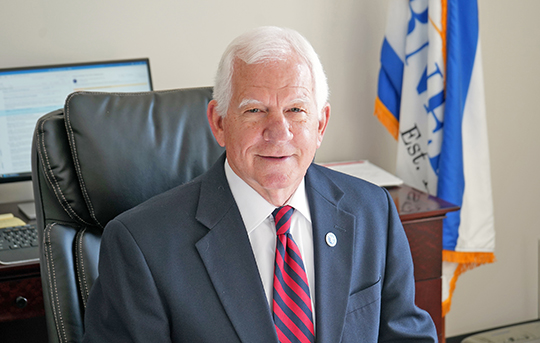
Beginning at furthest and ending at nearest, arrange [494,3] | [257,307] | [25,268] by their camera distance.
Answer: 1. [494,3]
2. [25,268]
3. [257,307]

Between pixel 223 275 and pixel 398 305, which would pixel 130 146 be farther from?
pixel 398 305

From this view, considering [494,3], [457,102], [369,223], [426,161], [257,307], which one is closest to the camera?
[257,307]

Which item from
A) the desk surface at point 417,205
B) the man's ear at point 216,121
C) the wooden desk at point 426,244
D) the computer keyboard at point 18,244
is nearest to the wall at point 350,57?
the computer keyboard at point 18,244

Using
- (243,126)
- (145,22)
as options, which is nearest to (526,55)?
(145,22)

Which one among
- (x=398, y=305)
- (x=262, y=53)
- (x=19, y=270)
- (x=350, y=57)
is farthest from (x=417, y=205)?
(x=19, y=270)

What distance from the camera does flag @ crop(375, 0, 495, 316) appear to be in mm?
1996

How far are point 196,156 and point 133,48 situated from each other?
0.92 m

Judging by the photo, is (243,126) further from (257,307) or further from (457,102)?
(457,102)

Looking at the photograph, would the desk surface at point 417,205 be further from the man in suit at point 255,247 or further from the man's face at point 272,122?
the man's face at point 272,122

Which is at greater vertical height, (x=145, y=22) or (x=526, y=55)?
(x=145, y=22)

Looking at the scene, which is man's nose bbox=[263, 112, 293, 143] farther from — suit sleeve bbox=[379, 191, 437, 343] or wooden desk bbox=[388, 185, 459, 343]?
wooden desk bbox=[388, 185, 459, 343]

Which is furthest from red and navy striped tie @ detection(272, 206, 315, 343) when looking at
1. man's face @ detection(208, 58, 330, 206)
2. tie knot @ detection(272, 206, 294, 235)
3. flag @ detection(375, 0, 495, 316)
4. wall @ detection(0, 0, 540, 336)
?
wall @ detection(0, 0, 540, 336)

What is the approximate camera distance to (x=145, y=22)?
2035 mm

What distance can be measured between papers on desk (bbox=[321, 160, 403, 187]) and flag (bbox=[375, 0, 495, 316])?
0.55 feet
